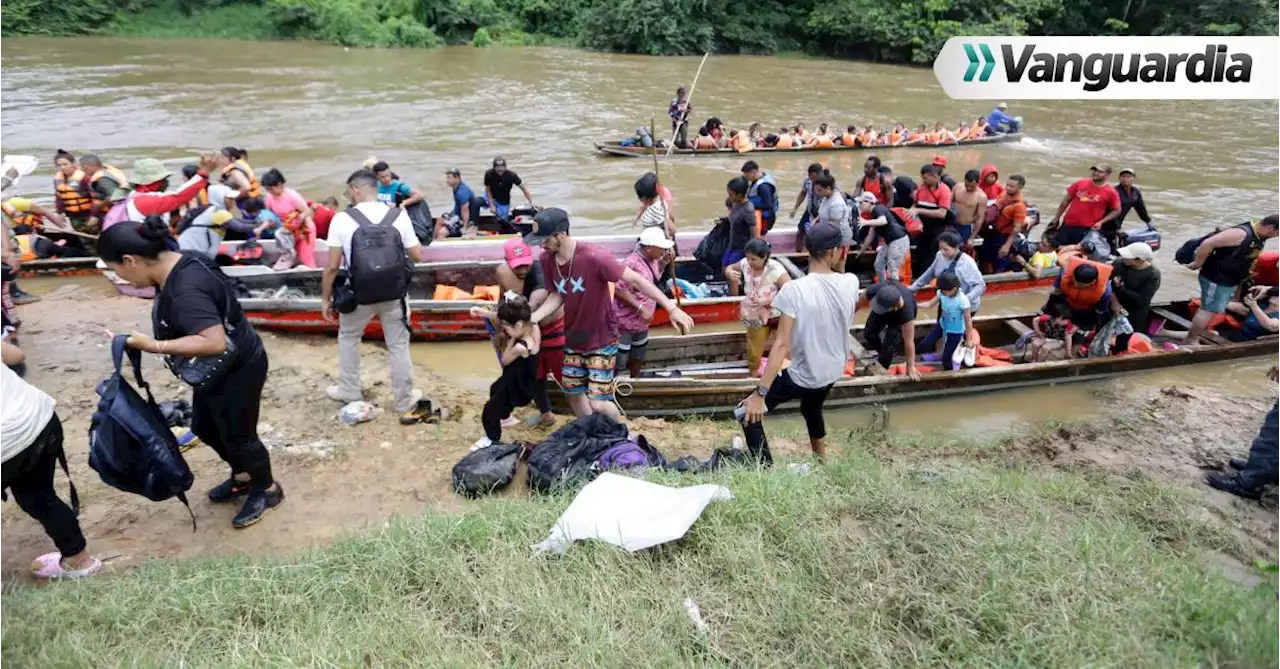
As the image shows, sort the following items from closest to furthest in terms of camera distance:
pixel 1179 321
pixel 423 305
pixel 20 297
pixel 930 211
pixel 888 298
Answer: pixel 888 298 < pixel 423 305 < pixel 20 297 < pixel 1179 321 < pixel 930 211

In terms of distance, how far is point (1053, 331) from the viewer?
7621mm

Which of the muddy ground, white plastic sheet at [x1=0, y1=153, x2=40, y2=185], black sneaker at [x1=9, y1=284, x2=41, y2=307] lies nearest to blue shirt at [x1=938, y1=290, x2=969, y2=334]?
the muddy ground

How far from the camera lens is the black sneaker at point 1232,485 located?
17.3ft

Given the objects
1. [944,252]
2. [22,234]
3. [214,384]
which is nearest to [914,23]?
[944,252]

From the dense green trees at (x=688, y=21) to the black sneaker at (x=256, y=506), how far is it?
31.3 m

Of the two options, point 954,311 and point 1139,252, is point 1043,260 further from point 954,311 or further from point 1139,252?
point 954,311

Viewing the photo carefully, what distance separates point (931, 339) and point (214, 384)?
627cm

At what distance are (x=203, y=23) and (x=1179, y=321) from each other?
38734mm

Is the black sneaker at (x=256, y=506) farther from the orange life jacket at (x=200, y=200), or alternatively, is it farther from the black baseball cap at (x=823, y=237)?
the orange life jacket at (x=200, y=200)

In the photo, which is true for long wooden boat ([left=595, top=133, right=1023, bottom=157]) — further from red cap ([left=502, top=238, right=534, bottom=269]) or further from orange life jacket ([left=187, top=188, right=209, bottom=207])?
red cap ([left=502, top=238, right=534, bottom=269])

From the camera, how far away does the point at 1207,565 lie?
11.6ft

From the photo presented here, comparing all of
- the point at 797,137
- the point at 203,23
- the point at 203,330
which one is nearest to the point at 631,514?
the point at 203,330

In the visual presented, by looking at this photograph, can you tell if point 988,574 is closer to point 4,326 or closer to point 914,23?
point 4,326

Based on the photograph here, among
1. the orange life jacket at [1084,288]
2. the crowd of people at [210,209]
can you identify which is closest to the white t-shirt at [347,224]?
the crowd of people at [210,209]
